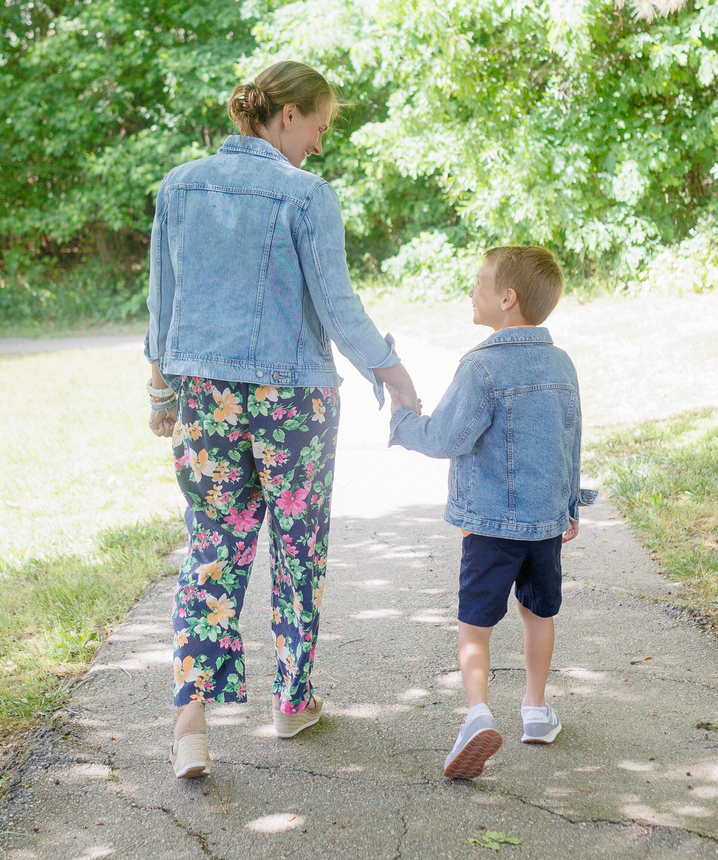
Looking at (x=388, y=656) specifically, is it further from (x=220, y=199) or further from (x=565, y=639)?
(x=220, y=199)

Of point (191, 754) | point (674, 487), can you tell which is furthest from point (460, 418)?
point (674, 487)

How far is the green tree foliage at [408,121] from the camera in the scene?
12.3 m

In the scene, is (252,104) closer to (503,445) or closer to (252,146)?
(252,146)

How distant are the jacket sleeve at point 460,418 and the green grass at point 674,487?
65.5 inches

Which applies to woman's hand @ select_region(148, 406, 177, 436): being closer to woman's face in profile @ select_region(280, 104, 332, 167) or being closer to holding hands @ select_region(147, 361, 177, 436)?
holding hands @ select_region(147, 361, 177, 436)

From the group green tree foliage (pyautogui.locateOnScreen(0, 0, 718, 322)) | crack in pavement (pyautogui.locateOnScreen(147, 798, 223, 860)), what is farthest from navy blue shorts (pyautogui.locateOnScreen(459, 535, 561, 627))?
green tree foliage (pyautogui.locateOnScreen(0, 0, 718, 322))

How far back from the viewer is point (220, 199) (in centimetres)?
222

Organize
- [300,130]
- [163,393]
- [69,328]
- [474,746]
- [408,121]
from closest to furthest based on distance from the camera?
[474,746] < [300,130] < [163,393] < [408,121] < [69,328]

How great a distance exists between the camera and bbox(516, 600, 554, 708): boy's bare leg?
2.52m

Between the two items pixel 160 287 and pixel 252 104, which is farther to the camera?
pixel 160 287

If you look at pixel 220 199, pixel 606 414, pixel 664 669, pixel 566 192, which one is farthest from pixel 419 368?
pixel 220 199

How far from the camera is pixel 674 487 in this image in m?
4.87

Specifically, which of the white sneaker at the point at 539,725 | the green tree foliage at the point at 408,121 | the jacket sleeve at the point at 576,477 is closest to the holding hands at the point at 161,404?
the jacket sleeve at the point at 576,477

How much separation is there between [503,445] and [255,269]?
844mm
